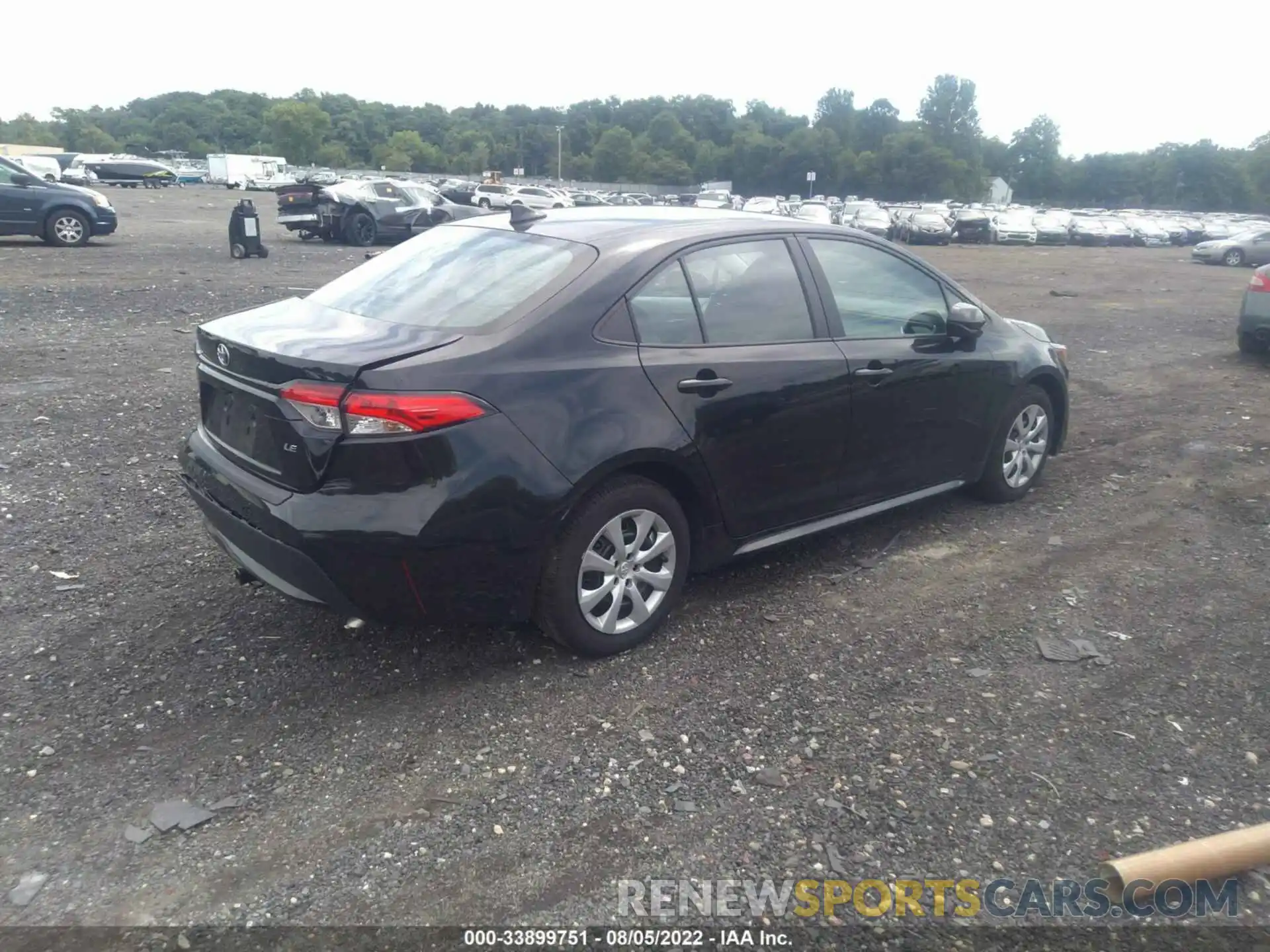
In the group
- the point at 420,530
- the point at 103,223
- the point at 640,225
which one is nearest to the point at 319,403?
the point at 420,530

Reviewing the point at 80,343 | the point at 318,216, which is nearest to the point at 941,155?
the point at 318,216

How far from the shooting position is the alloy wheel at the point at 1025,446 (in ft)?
19.2

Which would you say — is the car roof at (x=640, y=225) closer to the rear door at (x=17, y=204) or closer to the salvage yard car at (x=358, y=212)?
the rear door at (x=17, y=204)

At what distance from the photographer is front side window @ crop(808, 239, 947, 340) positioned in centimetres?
478

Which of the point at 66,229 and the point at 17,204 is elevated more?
the point at 17,204

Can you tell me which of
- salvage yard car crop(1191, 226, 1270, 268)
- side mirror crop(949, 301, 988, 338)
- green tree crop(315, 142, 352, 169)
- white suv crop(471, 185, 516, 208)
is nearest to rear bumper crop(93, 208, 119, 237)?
side mirror crop(949, 301, 988, 338)

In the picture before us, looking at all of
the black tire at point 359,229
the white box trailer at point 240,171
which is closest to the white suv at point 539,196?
the black tire at point 359,229

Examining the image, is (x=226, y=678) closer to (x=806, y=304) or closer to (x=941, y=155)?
(x=806, y=304)

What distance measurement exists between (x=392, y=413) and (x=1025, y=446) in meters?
4.11

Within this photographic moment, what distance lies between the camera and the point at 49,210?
694 inches

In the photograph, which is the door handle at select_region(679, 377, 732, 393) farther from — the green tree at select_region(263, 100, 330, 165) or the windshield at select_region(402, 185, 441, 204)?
the green tree at select_region(263, 100, 330, 165)

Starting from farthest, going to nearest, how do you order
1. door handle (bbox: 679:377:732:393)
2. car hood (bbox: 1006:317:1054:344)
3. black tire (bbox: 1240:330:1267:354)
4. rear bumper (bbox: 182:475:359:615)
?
black tire (bbox: 1240:330:1267:354) < car hood (bbox: 1006:317:1054:344) < door handle (bbox: 679:377:732:393) < rear bumper (bbox: 182:475:359:615)

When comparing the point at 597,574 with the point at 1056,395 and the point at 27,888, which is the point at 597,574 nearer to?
the point at 27,888

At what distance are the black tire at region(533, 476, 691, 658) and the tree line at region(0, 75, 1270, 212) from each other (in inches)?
4670
